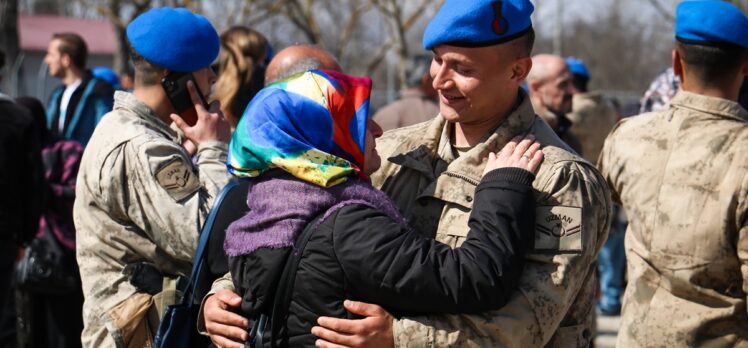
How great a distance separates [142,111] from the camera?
153 inches

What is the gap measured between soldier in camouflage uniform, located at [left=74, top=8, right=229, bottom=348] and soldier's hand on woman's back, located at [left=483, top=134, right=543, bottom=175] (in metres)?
1.35

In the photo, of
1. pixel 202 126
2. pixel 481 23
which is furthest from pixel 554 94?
pixel 481 23

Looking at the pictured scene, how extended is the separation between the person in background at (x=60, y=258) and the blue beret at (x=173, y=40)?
2497 mm

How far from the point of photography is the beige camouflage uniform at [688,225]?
361 centimetres

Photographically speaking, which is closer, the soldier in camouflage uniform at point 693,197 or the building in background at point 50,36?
the soldier in camouflage uniform at point 693,197

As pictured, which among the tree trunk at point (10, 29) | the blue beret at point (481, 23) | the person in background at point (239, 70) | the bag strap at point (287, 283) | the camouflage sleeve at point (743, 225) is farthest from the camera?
the tree trunk at point (10, 29)

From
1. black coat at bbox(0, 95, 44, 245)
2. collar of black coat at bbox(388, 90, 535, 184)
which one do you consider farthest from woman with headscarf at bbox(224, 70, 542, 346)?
black coat at bbox(0, 95, 44, 245)

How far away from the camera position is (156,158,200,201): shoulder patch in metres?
3.60

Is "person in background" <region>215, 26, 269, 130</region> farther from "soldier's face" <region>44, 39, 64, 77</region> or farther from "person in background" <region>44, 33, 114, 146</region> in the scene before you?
"soldier's face" <region>44, 39, 64, 77</region>

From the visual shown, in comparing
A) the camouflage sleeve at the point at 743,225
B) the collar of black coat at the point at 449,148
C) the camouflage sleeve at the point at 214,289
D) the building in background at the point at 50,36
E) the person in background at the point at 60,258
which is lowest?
the building in background at the point at 50,36

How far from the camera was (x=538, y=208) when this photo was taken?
2645 mm

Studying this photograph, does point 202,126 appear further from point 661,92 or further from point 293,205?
point 661,92

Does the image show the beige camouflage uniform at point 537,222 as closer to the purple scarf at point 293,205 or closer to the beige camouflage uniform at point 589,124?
the purple scarf at point 293,205

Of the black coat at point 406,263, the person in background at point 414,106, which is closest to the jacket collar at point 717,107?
the black coat at point 406,263
